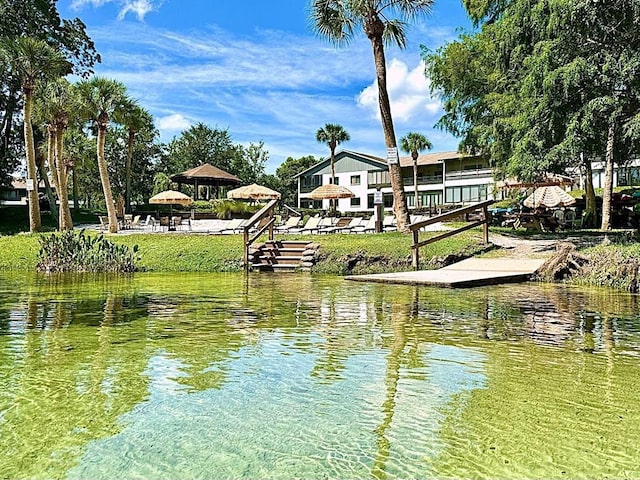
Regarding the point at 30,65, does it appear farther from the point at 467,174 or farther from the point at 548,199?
the point at 467,174

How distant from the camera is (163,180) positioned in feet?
176

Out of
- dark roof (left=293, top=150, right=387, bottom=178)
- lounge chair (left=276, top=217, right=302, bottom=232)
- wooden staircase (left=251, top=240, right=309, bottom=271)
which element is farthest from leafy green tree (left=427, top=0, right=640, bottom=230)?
dark roof (left=293, top=150, right=387, bottom=178)

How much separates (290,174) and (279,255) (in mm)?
51016

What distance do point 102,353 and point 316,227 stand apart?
19001 millimetres

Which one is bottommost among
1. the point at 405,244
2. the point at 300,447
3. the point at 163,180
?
the point at 300,447

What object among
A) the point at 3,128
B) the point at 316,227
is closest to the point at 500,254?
the point at 316,227

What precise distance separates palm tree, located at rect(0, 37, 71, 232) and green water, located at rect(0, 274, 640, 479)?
714 inches

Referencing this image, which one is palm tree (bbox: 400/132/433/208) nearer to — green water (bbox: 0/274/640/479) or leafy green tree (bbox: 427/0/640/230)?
leafy green tree (bbox: 427/0/640/230)

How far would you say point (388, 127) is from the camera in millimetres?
19406

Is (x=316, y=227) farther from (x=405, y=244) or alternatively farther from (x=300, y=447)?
(x=300, y=447)

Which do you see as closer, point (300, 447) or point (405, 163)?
point (300, 447)

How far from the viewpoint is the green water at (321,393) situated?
3127 mm

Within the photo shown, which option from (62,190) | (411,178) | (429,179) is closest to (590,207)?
(62,190)

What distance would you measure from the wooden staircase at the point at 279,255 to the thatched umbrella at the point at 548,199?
37.1ft
